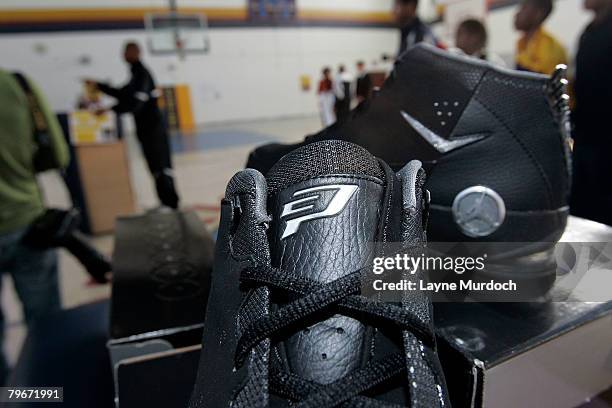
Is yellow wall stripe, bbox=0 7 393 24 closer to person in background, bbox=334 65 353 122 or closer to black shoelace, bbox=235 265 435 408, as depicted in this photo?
person in background, bbox=334 65 353 122

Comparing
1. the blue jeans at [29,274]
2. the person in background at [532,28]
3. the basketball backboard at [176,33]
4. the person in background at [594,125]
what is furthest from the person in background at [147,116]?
the basketball backboard at [176,33]

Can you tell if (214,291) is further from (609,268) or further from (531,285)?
(609,268)

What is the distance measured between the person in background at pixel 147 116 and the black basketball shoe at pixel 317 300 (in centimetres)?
217

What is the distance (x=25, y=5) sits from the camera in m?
6.39

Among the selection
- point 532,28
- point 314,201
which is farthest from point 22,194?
point 532,28

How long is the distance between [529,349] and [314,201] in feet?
0.93

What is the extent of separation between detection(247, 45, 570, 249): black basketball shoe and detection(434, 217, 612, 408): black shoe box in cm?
8

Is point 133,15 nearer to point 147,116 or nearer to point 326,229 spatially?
point 147,116

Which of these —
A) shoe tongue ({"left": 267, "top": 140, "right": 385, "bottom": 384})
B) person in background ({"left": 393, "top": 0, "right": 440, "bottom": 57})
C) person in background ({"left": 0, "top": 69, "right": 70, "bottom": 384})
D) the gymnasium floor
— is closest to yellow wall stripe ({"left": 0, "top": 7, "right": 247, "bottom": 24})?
the gymnasium floor

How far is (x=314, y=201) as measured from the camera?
0.35 meters

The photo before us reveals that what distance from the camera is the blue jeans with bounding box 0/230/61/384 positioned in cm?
106

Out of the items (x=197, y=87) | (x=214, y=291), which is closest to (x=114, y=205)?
(x=214, y=291)

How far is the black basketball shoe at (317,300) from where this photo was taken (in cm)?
31

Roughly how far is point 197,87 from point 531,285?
25.4ft
